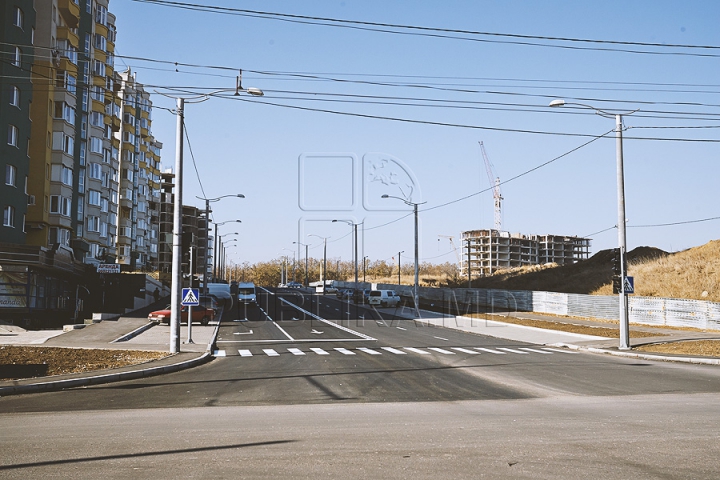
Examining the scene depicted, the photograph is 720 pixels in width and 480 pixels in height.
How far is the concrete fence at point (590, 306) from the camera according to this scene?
38188mm

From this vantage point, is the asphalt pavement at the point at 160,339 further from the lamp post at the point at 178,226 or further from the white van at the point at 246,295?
the white van at the point at 246,295

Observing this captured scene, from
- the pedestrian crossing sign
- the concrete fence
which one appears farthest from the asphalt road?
the concrete fence

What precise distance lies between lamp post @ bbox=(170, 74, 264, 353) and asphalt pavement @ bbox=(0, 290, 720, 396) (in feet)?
3.10

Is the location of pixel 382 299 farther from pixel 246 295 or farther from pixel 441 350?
pixel 441 350

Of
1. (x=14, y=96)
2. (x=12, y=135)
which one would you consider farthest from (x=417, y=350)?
(x=14, y=96)

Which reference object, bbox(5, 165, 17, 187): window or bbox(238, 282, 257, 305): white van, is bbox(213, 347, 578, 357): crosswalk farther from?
bbox(238, 282, 257, 305): white van

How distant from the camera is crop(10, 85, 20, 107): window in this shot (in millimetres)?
41719

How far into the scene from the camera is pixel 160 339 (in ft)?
103

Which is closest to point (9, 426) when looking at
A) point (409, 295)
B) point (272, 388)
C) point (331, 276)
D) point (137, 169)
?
point (272, 388)

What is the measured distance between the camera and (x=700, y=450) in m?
8.98

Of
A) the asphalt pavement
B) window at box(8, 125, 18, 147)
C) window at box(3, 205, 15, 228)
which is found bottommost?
the asphalt pavement

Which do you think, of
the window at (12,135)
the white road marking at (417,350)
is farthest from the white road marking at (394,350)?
the window at (12,135)

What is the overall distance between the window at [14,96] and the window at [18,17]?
3688 mm

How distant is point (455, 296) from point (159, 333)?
4244cm
